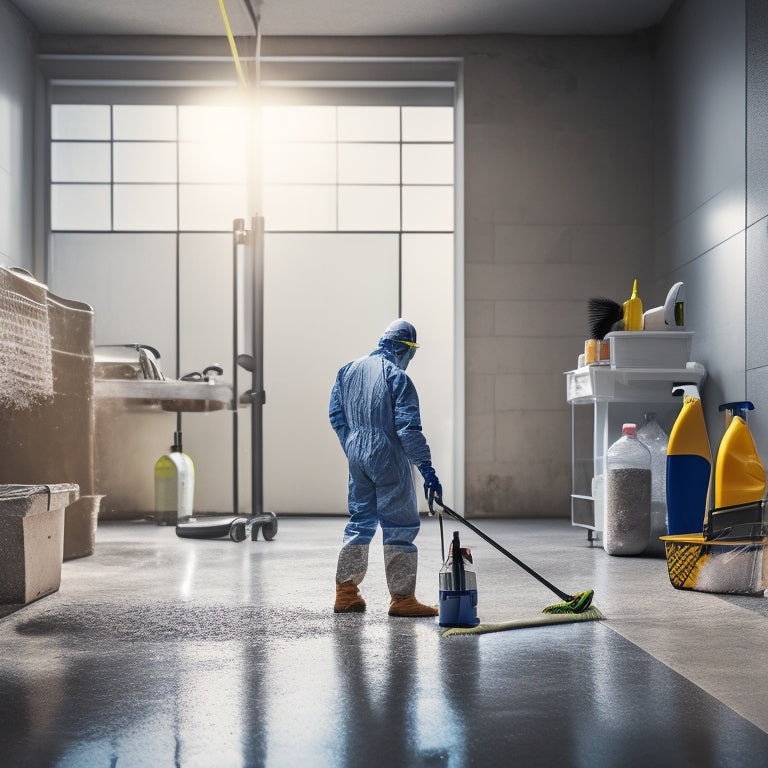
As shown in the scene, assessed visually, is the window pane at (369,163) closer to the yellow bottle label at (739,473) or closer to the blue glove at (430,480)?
the yellow bottle label at (739,473)

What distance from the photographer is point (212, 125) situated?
26.6 ft

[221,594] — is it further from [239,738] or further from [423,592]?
[239,738]

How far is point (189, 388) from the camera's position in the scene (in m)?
6.87

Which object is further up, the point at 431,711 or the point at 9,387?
the point at 9,387

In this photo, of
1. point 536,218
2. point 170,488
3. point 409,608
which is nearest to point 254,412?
point 170,488

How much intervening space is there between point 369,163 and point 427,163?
52cm

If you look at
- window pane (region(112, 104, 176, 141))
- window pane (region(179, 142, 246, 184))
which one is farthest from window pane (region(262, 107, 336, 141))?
window pane (region(112, 104, 176, 141))

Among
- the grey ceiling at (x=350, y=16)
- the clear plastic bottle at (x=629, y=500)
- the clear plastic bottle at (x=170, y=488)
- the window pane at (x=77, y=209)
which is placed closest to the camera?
the clear plastic bottle at (x=629, y=500)

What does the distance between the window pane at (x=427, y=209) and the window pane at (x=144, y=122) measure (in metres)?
2.19

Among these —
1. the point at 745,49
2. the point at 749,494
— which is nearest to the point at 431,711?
Answer: the point at 749,494

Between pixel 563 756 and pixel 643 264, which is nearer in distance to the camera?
pixel 563 756

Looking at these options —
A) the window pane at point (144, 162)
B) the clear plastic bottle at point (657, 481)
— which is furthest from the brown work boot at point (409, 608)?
the window pane at point (144, 162)

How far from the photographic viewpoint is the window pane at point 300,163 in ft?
26.5

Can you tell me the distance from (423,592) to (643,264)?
4.83 meters
